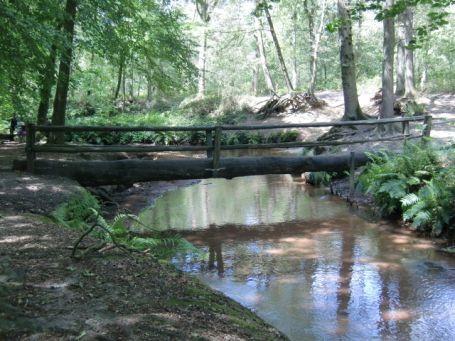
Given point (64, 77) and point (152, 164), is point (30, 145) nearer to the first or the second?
point (152, 164)

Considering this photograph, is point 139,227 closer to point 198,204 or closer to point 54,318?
point 198,204

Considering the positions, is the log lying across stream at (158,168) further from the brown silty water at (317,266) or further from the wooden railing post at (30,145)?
the brown silty water at (317,266)

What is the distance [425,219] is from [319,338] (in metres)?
4.02

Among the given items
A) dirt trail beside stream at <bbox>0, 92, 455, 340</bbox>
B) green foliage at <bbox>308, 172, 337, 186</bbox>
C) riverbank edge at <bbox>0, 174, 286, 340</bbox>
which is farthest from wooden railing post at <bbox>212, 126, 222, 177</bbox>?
riverbank edge at <bbox>0, 174, 286, 340</bbox>

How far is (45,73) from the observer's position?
10.5m

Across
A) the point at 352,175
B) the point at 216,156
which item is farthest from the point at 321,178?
the point at 216,156

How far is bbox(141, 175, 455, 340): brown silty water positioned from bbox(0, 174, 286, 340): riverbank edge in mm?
1454

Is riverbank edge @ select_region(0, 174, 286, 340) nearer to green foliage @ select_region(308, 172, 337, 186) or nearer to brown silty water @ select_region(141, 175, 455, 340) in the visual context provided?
brown silty water @ select_region(141, 175, 455, 340)

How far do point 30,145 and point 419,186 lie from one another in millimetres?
7150

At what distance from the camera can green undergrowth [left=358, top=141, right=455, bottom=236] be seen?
25.0ft

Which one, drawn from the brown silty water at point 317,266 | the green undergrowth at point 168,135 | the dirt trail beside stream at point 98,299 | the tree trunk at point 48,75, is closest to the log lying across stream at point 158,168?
the brown silty water at point 317,266

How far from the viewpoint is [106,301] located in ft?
10.5

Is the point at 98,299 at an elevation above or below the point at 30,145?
below

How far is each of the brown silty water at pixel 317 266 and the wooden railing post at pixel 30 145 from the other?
2.33 meters
